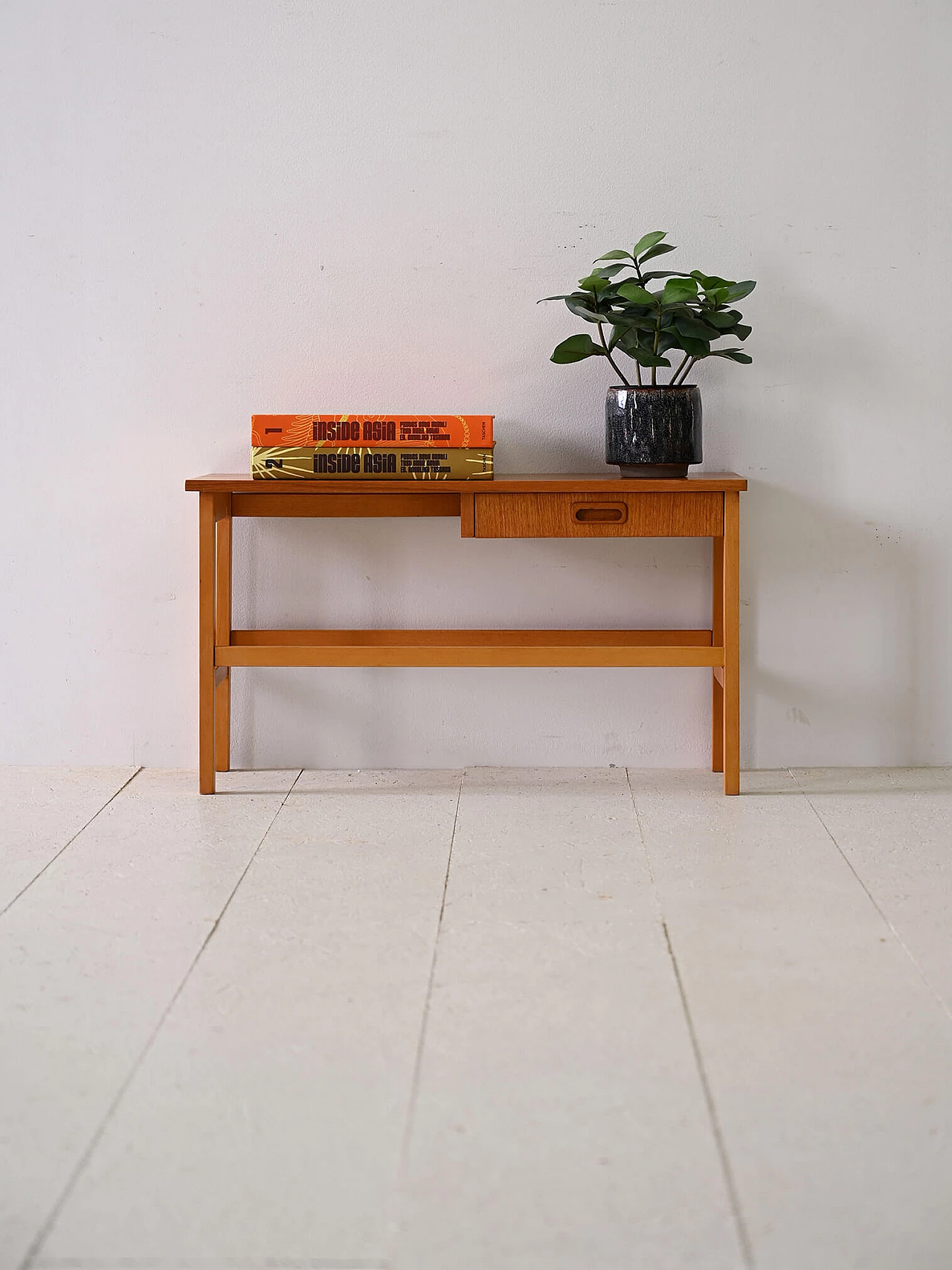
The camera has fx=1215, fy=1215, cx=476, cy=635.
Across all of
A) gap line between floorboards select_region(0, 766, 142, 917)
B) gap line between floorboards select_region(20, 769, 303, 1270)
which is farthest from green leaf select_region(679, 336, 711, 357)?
gap line between floorboards select_region(0, 766, 142, 917)

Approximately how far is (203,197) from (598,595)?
1.25 m

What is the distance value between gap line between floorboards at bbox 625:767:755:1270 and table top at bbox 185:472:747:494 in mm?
838

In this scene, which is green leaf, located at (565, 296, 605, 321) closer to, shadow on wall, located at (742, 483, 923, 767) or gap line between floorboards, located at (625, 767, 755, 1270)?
shadow on wall, located at (742, 483, 923, 767)

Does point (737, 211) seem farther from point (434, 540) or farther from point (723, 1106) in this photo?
point (723, 1106)

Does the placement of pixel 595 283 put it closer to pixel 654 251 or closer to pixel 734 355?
pixel 654 251

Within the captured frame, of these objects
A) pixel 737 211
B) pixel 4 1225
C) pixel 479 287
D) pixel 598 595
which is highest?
pixel 737 211

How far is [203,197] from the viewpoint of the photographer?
2.68 m

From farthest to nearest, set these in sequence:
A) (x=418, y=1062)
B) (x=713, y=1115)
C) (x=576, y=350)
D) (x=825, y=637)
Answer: (x=825, y=637) → (x=576, y=350) → (x=418, y=1062) → (x=713, y=1115)

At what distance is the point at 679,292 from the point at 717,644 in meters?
0.77

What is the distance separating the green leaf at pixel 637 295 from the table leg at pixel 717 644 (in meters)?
0.55

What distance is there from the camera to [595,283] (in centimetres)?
239

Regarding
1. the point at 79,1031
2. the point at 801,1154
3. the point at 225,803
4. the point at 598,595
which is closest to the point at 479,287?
the point at 598,595

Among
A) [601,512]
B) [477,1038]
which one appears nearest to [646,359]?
[601,512]

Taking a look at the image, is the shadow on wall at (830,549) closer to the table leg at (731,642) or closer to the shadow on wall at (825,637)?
the shadow on wall at (825,637)
